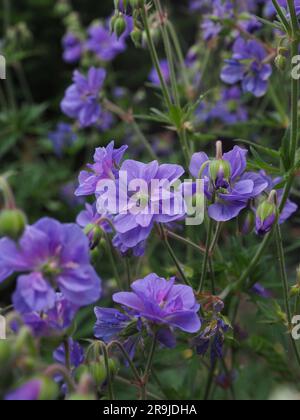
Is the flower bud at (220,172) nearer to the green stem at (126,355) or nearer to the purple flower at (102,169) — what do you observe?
the purple flower at (102,169)

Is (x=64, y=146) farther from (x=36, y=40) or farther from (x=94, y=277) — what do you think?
(x=94, y=277)

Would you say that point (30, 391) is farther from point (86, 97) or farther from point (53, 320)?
point (86, 97)

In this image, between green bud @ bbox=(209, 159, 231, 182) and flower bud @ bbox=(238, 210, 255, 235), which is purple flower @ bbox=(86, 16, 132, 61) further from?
green bud @ bbox=(209, 159, 231, 182)

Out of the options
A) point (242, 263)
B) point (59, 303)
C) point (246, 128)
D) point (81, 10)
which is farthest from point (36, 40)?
point (59, 303)

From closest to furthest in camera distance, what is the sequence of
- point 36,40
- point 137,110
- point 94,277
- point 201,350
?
point 94,277 < point 201,350 < point 137,110 < point 36,40

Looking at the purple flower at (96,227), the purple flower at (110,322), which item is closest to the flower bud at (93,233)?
the purple flower at (96,227)

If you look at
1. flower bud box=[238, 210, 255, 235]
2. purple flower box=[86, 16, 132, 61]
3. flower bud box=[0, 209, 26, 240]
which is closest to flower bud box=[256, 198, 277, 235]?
flower bud box=[238, 210, 255, 235]
